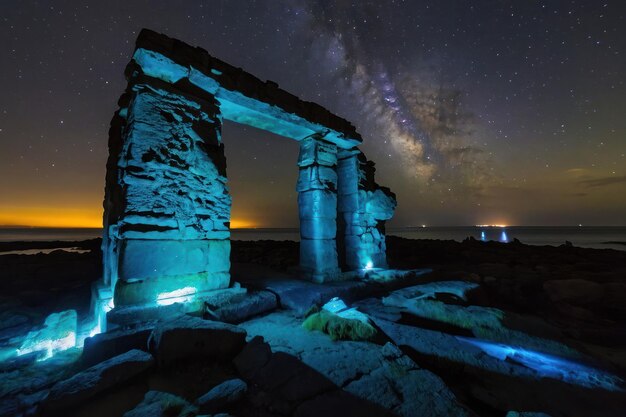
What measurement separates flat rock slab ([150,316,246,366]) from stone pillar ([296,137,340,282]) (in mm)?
2991

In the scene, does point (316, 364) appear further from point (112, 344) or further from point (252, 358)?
point (112, 344)

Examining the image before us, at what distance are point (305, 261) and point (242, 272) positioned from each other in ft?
5.34

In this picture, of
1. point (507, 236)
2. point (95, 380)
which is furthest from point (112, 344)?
point (507, 236)

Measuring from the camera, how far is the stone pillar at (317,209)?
5.63 metres

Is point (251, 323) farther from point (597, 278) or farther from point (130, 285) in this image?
point (597, 278)

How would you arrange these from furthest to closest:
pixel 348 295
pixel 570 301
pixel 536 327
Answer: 1. pixel 570 301
2. pixel 348 295
3. pixel 536 327

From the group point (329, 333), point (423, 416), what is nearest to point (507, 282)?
point (329, 333)

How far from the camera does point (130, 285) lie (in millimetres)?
3215

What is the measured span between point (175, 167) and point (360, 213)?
4442 millimetres

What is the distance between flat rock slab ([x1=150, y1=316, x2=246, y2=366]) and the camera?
7.53 ft

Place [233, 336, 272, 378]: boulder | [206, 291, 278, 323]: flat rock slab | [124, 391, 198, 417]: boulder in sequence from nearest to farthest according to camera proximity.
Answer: [124, 391, 198, 417]: boulder → [233, 336, 272, 378]: boulder → [206, 291, 278, 323]: flat rock slab

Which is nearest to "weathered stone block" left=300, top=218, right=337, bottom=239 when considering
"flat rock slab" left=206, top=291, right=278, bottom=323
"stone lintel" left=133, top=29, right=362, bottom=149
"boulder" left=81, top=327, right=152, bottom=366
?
"flat rock slab" left=206, top=291, right=278, bottom=323

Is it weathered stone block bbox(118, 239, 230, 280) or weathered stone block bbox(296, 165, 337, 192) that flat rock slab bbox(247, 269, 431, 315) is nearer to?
weathered stone block bbox(118, 239, 230, 280)

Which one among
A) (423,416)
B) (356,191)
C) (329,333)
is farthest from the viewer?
(356,191)
